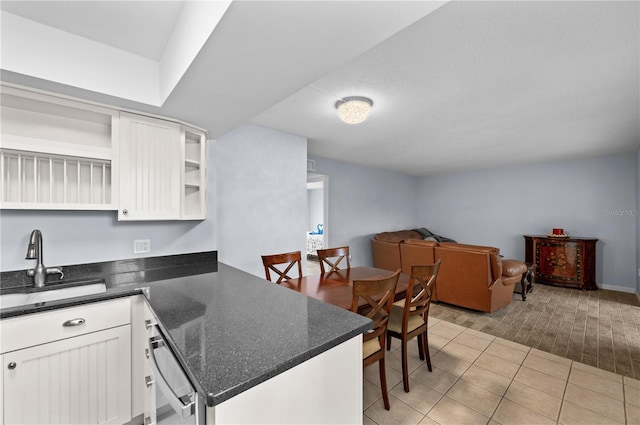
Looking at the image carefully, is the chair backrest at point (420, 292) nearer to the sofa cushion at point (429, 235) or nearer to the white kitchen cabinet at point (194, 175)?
the white kitchen cabinet at point (194, 175)

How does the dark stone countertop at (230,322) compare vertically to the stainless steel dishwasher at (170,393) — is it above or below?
above

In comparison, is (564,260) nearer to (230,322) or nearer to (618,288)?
(618,288)

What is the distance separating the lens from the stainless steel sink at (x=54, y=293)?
1.54 meters

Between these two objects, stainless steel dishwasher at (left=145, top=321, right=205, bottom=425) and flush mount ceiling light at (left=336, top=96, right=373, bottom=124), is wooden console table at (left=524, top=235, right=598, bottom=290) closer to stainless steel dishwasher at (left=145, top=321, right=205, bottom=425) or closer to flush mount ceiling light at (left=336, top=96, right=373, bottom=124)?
flush mount ceiling light at (left=336, top=96, right=373, bottom=124)

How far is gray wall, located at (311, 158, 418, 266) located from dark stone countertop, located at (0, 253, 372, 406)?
3.29 meters

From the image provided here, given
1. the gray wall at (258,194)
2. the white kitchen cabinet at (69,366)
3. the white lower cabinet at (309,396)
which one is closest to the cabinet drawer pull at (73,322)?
the white kitchen cabinet at (69,366)

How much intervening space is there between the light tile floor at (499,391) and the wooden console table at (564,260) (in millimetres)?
3055

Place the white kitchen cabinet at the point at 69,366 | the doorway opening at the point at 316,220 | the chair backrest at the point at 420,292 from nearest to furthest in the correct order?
the white kitchen cabinet at the point at 69,366 → the chair backrest at the point at 420,292 → the doorway opening at the point at 316,220

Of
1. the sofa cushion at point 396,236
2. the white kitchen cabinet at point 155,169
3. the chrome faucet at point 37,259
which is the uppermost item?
the white kitchen cabinet at point 155,169

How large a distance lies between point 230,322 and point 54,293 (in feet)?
4.50

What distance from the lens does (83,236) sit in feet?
6.20

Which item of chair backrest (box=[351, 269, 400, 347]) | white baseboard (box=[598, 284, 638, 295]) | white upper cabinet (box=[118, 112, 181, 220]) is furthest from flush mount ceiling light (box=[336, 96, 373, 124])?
white baseboard (box=[598, 284, 638, 295])

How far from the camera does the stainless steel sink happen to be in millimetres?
1536

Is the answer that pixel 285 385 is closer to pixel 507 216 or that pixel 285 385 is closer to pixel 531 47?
pixel 531 47
